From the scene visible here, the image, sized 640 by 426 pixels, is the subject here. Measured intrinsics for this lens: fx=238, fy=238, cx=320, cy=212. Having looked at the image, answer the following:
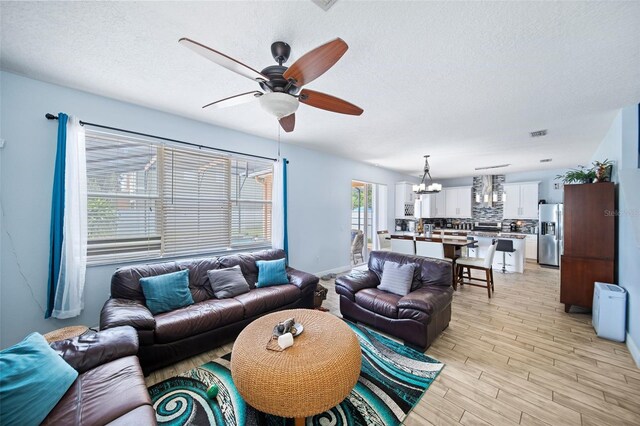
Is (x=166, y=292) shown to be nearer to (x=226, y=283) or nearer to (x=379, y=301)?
(x=226, y=283)

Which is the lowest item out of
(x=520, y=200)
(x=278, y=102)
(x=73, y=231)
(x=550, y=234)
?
(x=550, y=234)

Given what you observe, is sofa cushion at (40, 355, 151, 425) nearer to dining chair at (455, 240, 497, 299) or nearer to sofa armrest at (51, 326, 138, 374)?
sofa armrest at (51, 326, 138, 374)

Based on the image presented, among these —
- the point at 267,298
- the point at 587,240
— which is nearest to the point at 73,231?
the point at 267,298

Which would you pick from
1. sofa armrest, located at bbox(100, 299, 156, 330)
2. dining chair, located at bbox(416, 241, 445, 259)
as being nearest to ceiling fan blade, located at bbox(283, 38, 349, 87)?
sofa armrest, located at bbox(100, 299, 156, 330)

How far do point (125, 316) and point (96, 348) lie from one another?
447mm

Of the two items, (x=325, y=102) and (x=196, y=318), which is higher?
(x=325, y=102)

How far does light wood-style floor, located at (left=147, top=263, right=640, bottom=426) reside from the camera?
1.74 m

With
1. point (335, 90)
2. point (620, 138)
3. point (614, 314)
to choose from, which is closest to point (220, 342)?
point (335, 90)

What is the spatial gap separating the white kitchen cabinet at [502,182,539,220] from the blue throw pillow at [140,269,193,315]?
27.6 ft

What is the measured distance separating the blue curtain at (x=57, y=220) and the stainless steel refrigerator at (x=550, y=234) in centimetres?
925

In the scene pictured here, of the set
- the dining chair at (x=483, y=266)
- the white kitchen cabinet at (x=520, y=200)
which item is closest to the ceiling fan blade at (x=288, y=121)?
the dining chair at (x=483, y=266)

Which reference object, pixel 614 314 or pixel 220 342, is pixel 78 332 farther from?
pixel 614 314

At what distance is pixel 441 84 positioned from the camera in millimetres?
2314

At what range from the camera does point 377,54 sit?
1888 millimetres
